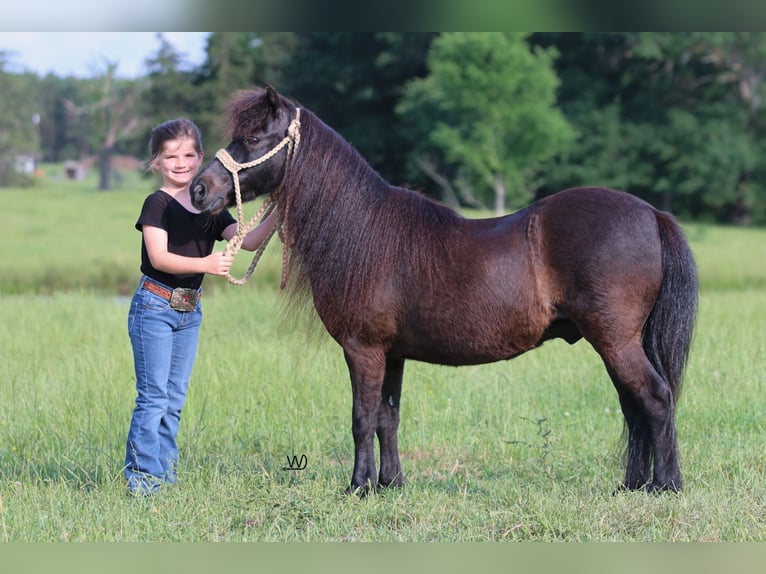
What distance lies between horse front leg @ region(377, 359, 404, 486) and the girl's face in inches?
63.2

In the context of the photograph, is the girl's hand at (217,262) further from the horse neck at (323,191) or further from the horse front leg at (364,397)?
the horse front leg at (364,397)

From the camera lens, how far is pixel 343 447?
5566 mm

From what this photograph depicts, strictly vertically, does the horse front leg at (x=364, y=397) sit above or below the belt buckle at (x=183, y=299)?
below

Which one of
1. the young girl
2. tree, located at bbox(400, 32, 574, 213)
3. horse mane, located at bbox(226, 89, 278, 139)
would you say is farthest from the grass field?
tree, located at bbox(400, 32, 574, 213)

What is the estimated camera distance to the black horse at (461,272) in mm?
4230

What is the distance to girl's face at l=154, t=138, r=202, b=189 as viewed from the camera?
177 inches

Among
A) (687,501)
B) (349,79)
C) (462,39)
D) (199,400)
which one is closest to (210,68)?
(349,79)

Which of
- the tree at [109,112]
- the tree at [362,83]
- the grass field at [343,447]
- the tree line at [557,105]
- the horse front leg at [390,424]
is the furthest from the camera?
the tree at [109,112]

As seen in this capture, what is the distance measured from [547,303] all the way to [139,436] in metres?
2.43

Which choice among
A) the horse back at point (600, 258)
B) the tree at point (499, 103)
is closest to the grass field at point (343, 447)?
the horse back at point (600, 258)

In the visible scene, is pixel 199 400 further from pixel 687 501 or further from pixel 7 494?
pixel 687 501

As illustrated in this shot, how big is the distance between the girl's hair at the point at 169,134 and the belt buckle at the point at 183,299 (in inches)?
29.5

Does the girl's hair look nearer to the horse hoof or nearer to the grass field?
the grass field

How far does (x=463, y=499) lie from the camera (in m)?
4.32
